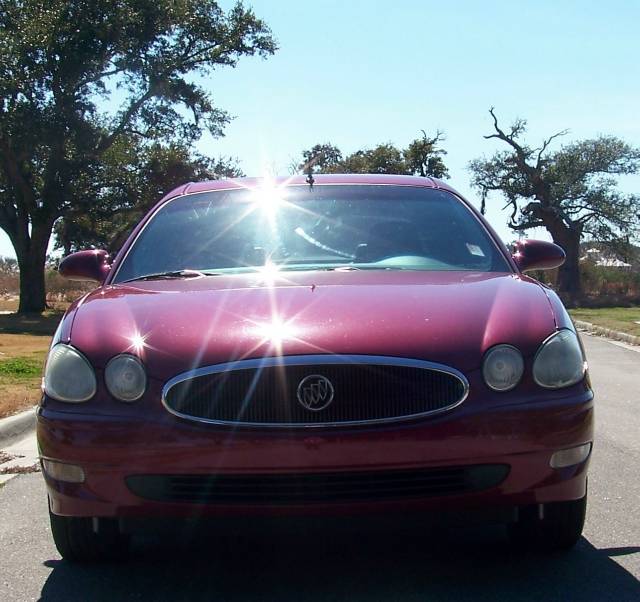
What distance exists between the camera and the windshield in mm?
4516

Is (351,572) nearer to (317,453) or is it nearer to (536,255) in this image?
(317,453)

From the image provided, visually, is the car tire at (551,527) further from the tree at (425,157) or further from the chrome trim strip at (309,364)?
the tree at (425,157)

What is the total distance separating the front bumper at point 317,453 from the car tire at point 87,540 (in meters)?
0.25

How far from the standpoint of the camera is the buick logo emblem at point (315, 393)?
3.24 metres

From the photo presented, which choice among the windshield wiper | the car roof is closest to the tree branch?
the car roof

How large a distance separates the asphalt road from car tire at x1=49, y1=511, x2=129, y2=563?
Answer: 64 mm

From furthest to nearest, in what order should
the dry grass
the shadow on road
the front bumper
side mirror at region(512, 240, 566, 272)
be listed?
the dry grass < side mirror at region(512, 240, 566, 272) < the shadow on road < the front bumper

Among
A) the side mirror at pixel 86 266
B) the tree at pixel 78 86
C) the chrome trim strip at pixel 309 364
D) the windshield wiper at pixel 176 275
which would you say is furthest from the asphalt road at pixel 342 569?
the tree at pixel 78 86

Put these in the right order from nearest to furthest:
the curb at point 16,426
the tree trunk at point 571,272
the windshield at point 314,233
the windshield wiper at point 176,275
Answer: the windshield wiper at point 176,275 < the windshield at point 314,233 < the curb at point 16,426 < the tree trunk at point 571,272

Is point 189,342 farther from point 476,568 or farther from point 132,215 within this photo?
point 132,215

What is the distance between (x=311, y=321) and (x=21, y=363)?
349 inches

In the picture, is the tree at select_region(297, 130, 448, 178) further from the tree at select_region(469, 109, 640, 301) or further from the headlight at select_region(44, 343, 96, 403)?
the headlight at select_region(44, 343, 96, 403)

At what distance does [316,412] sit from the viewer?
3.24m

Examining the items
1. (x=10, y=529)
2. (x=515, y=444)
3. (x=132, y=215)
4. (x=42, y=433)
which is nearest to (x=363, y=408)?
(x=515, y=444)
